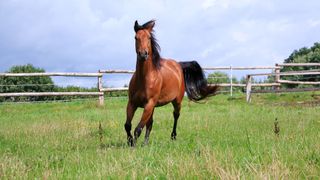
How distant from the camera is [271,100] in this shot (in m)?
22.4

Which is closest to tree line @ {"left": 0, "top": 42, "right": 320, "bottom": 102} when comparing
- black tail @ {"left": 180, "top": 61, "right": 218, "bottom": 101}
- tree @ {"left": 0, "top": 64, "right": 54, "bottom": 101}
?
tree @ {"left": 0, "top": 64, "right": 54, "bottom": 101}

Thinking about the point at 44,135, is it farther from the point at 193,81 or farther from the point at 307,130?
the point at 307,130

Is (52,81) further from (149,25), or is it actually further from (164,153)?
(164,153)

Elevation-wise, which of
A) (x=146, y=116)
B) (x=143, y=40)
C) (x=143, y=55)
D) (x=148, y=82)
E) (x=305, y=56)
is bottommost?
(x=146, y=116)

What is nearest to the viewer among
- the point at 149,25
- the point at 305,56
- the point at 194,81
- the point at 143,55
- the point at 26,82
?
the point at 143,55

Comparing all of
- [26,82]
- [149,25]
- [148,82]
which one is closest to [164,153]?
[148,82]

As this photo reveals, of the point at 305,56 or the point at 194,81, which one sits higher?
the point at 305,56

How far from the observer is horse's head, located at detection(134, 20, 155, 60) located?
299 inches

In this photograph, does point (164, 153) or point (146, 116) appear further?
point (146, 116)

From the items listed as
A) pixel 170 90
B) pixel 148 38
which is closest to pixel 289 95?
pixel 170 90

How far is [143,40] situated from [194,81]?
3923 millimetres

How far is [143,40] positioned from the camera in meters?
7.67

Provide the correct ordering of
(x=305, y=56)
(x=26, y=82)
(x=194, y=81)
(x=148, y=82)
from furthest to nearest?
1. (x=305, y=56)
2. (x=26, y=82)
3. (x=194, y=81)
4. (x=148, y=82)

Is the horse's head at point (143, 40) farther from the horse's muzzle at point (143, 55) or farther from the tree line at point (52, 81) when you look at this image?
the tree line at point (52, 81)
